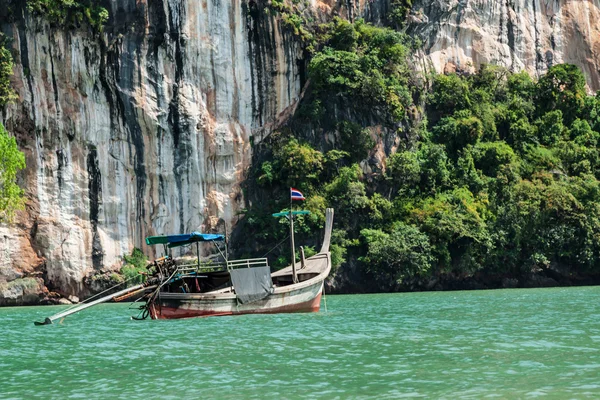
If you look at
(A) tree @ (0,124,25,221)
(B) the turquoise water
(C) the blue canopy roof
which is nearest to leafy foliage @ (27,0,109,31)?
(A) tree @ (0,124,25,221)

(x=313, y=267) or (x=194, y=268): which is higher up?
(x=194, y=268)

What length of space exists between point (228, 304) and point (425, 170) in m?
21.9

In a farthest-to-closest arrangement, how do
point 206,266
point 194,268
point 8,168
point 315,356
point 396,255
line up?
point 396,255 < point 8,168 < point 206,266 < point 194,268 < point 315,356

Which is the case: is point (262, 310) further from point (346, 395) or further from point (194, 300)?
point (346, 395)

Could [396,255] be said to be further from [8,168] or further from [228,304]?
[8,168]

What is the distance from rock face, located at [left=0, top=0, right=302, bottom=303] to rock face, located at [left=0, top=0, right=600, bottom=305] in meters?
0.05

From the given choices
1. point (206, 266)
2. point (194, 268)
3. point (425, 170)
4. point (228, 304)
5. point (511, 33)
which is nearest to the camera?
point (228, 304)

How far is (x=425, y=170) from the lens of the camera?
148 feet

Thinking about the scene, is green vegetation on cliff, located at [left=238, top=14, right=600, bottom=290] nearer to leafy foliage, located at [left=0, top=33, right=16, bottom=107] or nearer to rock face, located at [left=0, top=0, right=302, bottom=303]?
rock face, located at [left=0, top=0, right=302, bottom=303]

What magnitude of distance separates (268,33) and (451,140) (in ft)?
36.7

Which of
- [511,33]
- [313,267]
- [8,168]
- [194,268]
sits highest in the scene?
[511,33]

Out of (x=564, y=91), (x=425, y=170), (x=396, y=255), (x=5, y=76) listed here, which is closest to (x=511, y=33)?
(x=564, y=91)

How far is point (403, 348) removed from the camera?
53.2 feet

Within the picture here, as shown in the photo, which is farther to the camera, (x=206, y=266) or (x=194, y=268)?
(x=206, y=266)
